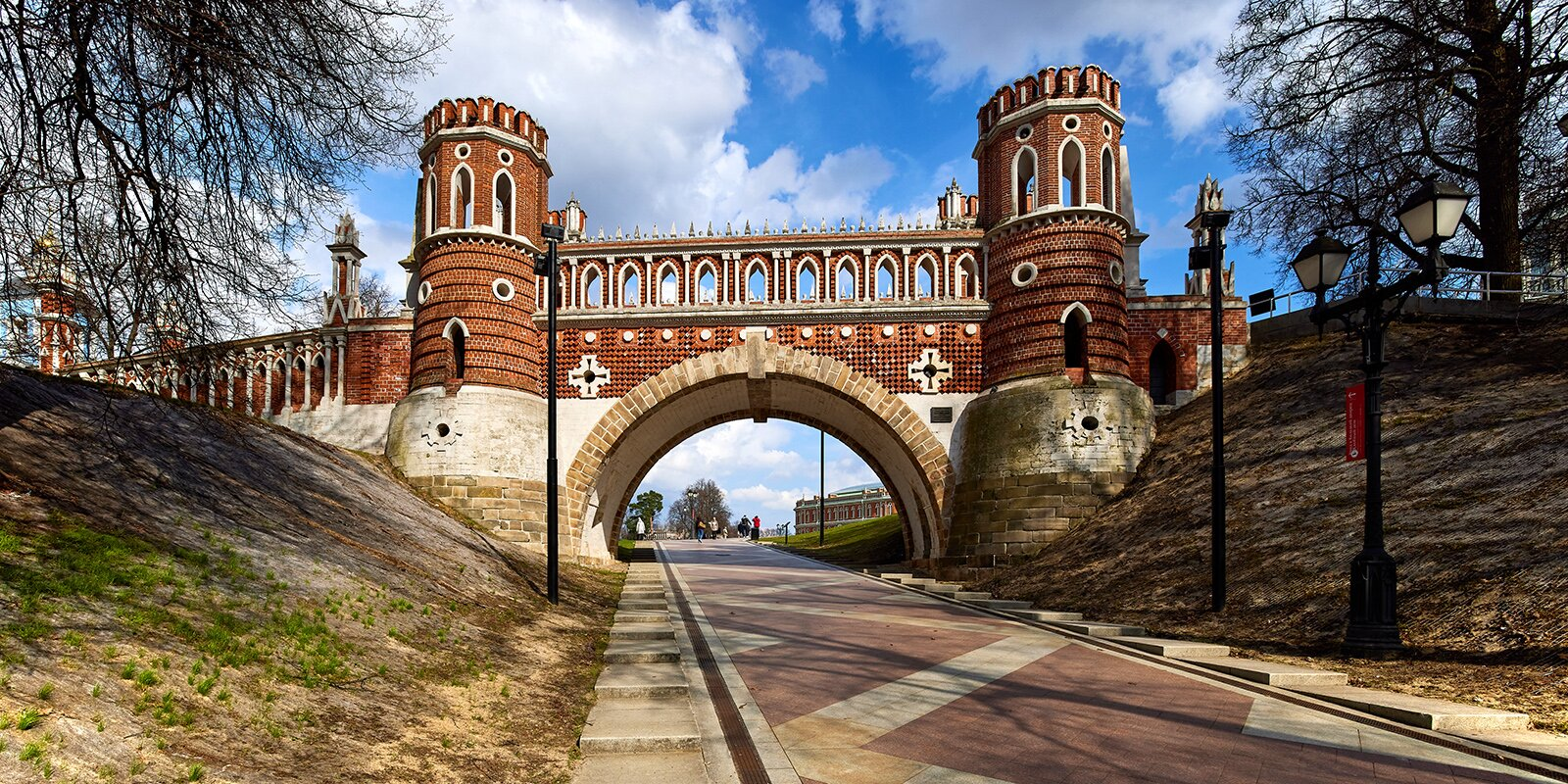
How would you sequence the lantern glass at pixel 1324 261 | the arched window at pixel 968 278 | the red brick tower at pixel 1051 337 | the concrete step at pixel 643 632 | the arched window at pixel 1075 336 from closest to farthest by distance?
Result: the lantern glass at pixel 1324 261 < the concrete step at pixel 643 632 < the red brick tower at pixel 1051 337 < the arched window at pixel 1075 336 < the arched window at pixel 968 278

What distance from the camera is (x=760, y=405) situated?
79.3 ft

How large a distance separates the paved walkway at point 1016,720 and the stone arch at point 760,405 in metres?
9.31

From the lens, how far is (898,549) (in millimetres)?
29250

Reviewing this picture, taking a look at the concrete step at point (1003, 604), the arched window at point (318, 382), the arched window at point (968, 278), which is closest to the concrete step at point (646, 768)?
the concrete step at point (1003, 604)

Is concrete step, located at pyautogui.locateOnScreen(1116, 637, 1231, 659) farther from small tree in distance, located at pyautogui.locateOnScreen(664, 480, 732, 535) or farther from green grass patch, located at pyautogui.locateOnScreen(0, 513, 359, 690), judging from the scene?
small tree in distance, located at pyautogui.locateOnScreen(664, 480, 732, 535)

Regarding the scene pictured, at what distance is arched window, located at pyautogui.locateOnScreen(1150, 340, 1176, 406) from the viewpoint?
21.4 m

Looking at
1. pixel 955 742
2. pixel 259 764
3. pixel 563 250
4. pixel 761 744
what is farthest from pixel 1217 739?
pixel 563 250

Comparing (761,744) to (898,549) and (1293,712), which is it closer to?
(1293,712)

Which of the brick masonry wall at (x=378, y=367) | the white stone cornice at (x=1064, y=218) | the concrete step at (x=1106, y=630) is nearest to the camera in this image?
the concrete step at (x=1106, y=630)

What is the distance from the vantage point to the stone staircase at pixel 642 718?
5.68m

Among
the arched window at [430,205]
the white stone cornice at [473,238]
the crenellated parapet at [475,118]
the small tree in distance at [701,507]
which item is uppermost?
the crenellated parapet at [475,118]

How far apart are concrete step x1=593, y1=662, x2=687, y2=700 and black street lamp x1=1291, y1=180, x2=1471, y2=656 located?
6.62 m

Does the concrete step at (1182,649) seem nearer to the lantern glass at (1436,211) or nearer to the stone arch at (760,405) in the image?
the lantern glass at (1436,211)

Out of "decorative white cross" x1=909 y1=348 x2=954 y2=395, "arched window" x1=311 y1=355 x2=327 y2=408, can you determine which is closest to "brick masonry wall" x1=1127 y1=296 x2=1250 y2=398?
"decorative white cross" x1=909 y1=348 x2=954 y2=395
